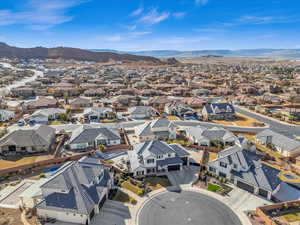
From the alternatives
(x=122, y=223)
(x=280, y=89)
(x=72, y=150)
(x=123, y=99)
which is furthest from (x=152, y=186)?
(x=280, y=89)

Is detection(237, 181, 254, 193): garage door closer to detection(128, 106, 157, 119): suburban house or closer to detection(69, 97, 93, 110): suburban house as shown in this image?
detection(128, 106, 157, 119): suburban house

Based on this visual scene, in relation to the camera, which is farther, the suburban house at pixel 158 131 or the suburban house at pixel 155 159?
the suburban house at pixel 158 131

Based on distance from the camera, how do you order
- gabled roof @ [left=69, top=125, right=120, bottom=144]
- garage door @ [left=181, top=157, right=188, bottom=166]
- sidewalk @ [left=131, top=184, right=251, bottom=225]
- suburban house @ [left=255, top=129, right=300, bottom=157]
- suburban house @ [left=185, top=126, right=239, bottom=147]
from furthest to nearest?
suburban house @ [left=185, top=126, right=239, bottom=147], gabled roof @ [left=69, top=125, right=120, bottom=144], suburban house @ [left=255, top=129, right=300, bottom=157], garage door @ [left=181, top=157, right=188, bottom=166], sidewalk @ [left=131, top=184, right=251, bottom=225]

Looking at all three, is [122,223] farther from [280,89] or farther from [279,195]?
[280,89]

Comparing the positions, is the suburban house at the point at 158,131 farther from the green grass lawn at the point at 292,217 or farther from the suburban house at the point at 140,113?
the green grass lawn at the point at 292,217

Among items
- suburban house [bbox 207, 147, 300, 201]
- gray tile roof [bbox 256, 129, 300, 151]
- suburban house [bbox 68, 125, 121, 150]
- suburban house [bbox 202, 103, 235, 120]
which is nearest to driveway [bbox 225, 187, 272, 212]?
suburban house [bbox 207, 147, 300, 201]

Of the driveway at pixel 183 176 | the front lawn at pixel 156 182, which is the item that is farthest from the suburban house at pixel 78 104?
the driveway at pixel 183 176
